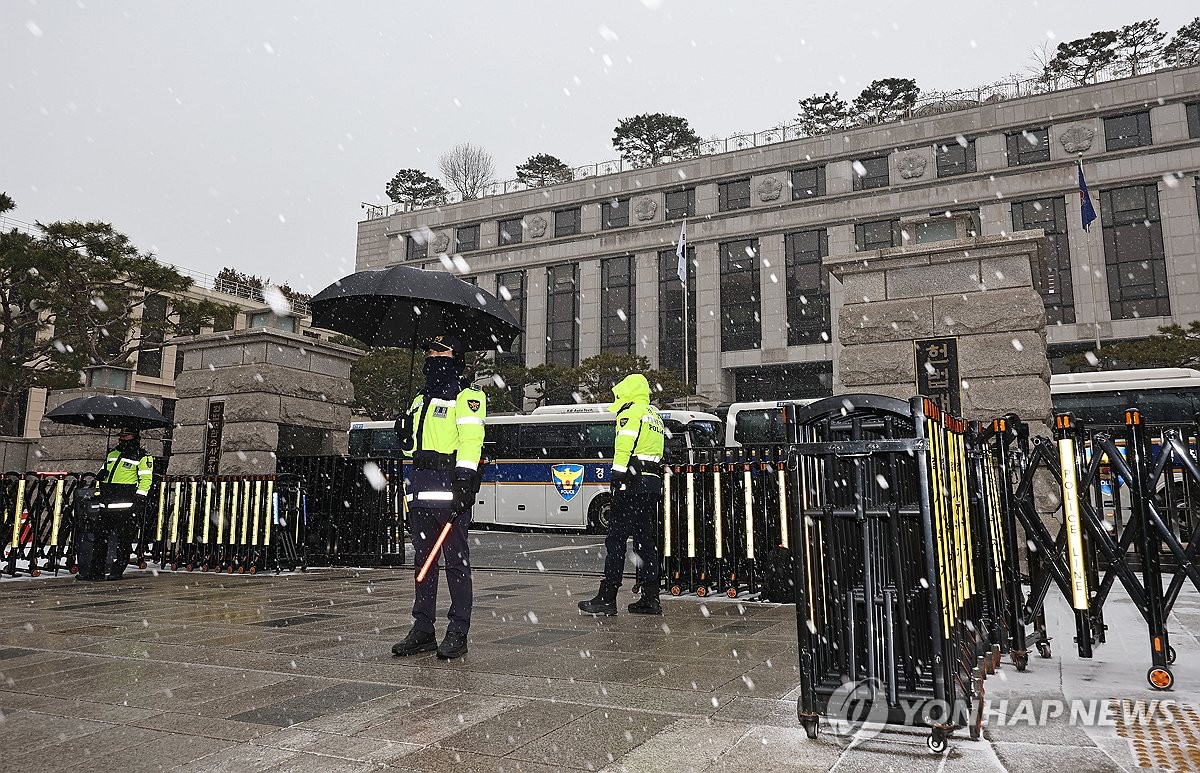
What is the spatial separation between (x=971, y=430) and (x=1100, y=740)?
2.09 m

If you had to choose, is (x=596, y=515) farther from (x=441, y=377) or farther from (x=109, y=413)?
(x=441, y=377)

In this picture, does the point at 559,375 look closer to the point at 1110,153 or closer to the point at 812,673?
the point at 1110,153

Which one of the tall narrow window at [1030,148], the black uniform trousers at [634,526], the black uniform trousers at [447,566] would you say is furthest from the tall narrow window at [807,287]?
the black uniform trousers at [447,566]

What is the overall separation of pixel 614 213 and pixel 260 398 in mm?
37797

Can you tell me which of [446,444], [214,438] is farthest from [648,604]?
[214,438]

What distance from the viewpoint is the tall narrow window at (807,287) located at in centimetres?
4178

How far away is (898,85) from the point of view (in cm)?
4622

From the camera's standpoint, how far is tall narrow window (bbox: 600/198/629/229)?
161 feet

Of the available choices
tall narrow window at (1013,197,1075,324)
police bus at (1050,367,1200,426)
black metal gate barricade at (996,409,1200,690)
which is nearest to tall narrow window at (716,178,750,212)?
tall narrow window at (1013,197,1075,324)

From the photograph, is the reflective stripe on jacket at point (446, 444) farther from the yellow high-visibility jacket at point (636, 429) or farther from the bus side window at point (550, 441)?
the bus side window at point (550, 441)

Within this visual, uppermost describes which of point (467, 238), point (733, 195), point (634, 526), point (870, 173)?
point (467, 238)

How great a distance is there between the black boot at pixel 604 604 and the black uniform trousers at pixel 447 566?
1.98 m

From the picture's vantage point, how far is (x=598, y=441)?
23656mm

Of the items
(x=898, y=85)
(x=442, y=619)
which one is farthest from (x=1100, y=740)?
(x=898, y=85)
